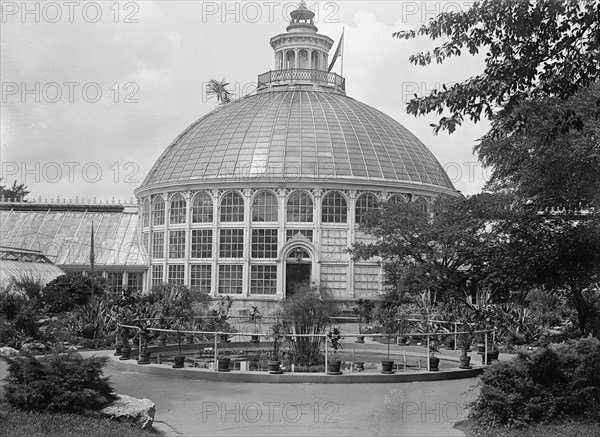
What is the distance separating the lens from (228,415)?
13.8m

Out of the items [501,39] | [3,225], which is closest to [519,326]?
[501,39]

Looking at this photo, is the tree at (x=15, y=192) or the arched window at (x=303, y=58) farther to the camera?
the tree at (x=15, y=192)

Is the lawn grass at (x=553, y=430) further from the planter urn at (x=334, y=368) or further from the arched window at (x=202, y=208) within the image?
the arched window at (x=202, y=208)

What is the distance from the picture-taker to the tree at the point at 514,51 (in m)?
11.5

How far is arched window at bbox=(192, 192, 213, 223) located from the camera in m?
49.2

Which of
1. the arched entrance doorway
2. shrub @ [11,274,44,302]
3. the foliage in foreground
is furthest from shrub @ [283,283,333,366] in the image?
the arched entrance doorway

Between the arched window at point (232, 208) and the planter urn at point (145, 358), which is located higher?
the arched window at point (232, 208)

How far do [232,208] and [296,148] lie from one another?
5985 millimetres

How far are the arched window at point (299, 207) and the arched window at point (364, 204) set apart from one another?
10.5 ft

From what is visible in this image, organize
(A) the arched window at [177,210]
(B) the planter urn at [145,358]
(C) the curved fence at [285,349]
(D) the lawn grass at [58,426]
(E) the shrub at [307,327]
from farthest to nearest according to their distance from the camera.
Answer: (A) the arched window at [177,210] → (C) the curved fence at [285,349] → (E) the shrub at [307,327] → (B) the planter urn at [145,358] → (D) the lawn grass at [58,426]

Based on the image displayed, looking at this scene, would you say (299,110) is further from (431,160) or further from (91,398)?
(91,398)

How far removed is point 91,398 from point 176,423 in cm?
184

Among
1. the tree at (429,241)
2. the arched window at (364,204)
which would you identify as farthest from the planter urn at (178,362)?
the arched window at (364,204)

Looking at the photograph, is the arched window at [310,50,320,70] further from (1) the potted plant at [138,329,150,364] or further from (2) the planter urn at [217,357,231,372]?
(2) the planter urn at [217,357,231,372]
